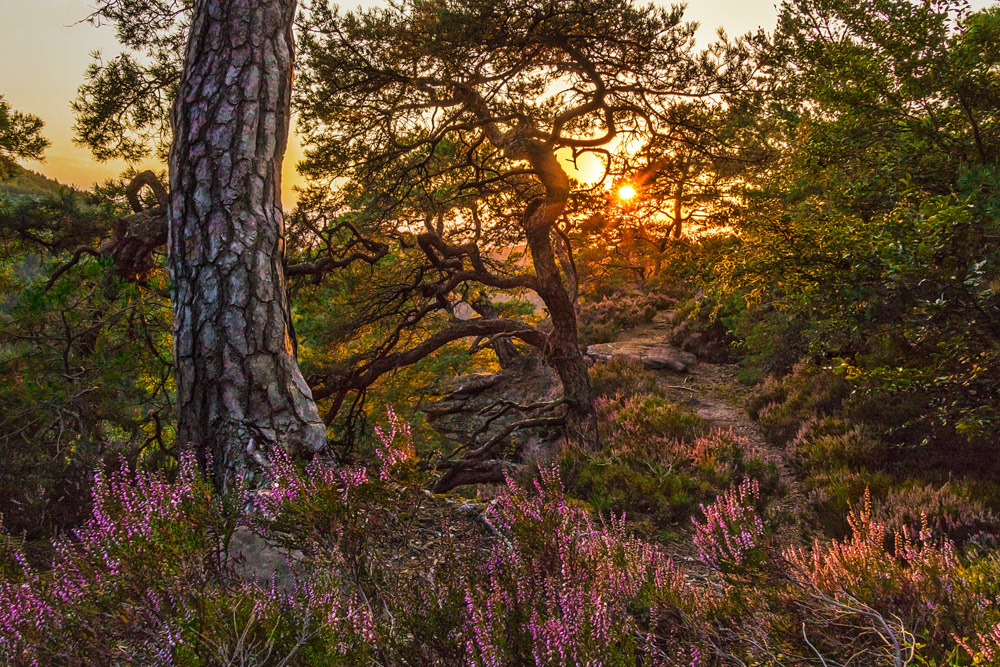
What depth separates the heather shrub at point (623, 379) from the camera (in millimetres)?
12234

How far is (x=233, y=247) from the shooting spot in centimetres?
299

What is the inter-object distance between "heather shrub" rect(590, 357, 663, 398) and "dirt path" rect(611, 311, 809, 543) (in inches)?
16.3

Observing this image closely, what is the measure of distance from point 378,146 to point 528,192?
8.91ft

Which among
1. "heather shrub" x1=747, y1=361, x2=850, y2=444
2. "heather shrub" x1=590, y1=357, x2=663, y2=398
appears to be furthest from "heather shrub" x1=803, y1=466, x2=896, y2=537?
"heather shrub" x1=590, y1=357, x2=663, y2=398

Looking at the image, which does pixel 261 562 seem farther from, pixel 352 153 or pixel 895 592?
pixel 352 153

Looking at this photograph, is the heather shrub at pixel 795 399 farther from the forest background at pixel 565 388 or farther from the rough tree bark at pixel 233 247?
the rough tree bark at pixel 233 247

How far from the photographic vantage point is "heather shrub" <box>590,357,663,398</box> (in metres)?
12.2

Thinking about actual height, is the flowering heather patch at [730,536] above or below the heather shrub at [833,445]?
above

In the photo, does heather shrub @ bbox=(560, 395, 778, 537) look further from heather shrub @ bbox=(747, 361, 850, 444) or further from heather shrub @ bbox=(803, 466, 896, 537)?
heather shrub @ bbox=(747, 361, 850, 444)

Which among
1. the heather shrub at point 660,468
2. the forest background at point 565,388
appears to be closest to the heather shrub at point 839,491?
the forest background at point 565,388

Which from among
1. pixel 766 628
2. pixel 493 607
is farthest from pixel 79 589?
pixel 766 628

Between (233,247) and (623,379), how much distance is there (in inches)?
443

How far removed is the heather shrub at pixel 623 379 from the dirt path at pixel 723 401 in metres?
0.41

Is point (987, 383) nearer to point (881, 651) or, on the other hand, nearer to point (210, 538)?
point (881, 651)
